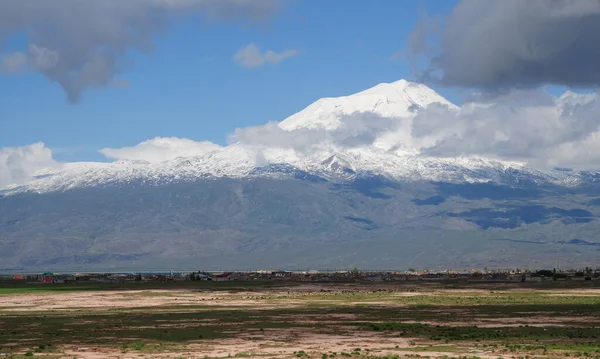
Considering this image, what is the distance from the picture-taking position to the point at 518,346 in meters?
63.6

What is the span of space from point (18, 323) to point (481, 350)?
45.1 m

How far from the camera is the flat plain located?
62188mm

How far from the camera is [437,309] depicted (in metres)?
107

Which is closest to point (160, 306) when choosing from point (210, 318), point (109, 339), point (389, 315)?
point (210, 318)

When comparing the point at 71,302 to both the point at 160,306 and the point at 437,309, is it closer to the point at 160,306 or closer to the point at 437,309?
the point at 160,306

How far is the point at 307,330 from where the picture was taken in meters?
78.9

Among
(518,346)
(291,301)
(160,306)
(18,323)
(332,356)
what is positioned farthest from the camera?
(291,301)

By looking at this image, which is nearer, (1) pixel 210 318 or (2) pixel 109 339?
(2) pixel 109 339

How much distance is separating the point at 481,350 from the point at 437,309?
45224 mm

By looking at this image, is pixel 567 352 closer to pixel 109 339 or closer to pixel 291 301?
pixel 109 339

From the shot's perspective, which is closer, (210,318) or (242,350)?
(242,350)

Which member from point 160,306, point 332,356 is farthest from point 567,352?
point 160,306

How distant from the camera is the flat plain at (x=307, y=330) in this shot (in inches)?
2448

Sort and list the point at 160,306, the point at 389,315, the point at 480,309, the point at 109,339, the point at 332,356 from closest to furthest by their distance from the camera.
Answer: the point at 332,356 < the point at 109,339 < the point at 389,315 < the point at 480,309 < the point at 160,306
